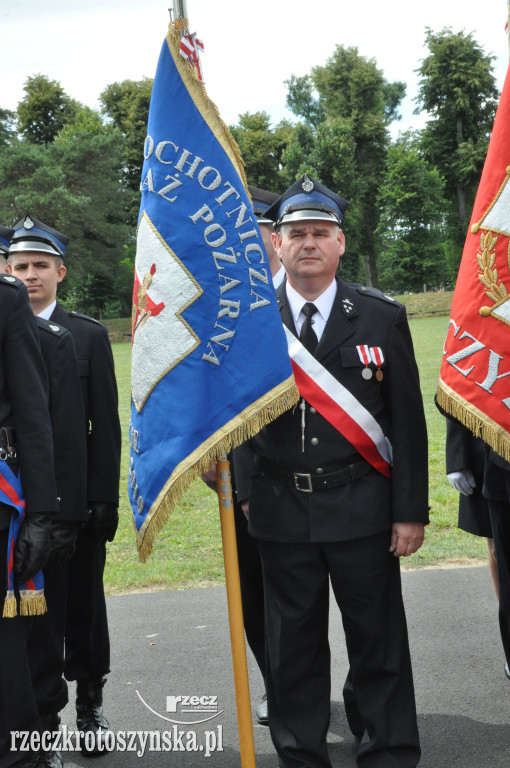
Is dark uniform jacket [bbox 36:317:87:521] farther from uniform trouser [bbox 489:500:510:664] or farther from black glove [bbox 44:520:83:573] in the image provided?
uniform trouser [bbox 489:500:510:664]

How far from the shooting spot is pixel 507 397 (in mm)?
3469

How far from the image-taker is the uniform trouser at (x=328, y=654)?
10.8ft

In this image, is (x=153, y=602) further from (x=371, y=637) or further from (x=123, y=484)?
(x=123, y=484)

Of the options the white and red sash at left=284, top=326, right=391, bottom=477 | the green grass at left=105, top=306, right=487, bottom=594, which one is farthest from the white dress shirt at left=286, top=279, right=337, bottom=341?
the green grass at left=105, top=306, right=487, bottom=594

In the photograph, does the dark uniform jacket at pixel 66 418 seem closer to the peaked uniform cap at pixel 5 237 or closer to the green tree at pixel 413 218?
the peaked uniform cap at pixel 5 237

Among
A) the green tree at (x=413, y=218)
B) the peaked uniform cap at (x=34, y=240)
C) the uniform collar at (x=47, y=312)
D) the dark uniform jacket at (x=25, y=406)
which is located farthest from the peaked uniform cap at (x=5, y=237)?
the green tree at (x=413, y=218)

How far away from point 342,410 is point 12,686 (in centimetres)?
156

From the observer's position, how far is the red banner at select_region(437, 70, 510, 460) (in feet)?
11.4

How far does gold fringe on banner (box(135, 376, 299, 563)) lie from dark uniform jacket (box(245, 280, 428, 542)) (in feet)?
0.66

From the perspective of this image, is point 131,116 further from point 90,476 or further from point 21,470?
point 21,470

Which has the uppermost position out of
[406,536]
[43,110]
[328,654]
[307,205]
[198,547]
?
[43,110]

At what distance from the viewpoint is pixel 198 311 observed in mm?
3266

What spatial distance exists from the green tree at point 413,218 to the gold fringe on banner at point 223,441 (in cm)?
4821

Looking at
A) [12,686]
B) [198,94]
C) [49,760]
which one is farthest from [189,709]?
[198,94]
